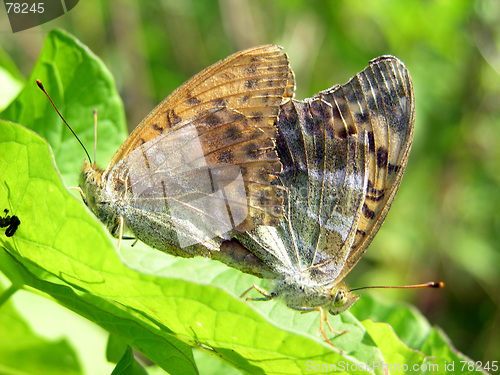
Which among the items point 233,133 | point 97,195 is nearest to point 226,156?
point 233,133

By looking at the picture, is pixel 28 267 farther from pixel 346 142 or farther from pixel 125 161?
pixel 346 142

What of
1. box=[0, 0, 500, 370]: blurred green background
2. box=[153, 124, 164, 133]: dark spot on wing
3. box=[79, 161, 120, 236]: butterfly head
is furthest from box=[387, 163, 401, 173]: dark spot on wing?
box=[0, 0, 500, 370]: blurred green background

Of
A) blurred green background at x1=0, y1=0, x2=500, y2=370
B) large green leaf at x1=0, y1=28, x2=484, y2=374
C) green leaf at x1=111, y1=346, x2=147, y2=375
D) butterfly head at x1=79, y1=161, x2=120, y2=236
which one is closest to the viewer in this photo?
large green leaf at x1=0, y1=28, x2=484, y2=374

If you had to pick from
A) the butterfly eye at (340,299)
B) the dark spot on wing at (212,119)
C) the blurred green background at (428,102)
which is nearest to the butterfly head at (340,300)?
the butterfly eye at (340,299)

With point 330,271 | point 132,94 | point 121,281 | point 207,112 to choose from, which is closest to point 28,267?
point 121,281

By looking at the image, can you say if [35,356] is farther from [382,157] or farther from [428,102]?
[428,102]

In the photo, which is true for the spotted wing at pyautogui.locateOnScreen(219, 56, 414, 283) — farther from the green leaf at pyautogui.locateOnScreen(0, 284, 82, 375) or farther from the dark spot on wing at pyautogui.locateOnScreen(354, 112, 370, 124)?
the green leaf at pyautogui.locateOnScreen(0, 284, 82, 375)
